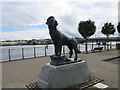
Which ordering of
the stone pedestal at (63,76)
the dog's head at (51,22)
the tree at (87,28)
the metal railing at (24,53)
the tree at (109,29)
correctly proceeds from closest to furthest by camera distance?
the stone pedestal at (63,76) → the dog's head at (51,22) → the metal railing at (24,53) → the tree at (87,28) → the tree at (109,29)

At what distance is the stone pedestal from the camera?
4270 mm

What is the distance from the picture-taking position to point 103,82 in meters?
5.09

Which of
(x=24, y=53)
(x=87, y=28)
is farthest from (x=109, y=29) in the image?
(x=24, y=53)

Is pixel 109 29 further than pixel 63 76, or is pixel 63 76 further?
pixel 109 29

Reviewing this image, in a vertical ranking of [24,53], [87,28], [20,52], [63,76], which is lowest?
[63,76]

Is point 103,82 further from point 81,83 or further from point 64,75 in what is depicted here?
point 64,75

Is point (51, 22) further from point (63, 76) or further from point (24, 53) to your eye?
point (24, 53)

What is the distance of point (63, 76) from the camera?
4469 mm

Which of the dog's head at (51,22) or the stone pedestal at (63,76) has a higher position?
the dog's head at (51,22)

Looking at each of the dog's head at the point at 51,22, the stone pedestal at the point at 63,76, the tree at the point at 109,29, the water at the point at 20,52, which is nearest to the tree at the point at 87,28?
the tree at the point at 109,29

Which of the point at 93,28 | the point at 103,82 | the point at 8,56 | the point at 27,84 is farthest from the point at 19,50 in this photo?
the point at 93,28

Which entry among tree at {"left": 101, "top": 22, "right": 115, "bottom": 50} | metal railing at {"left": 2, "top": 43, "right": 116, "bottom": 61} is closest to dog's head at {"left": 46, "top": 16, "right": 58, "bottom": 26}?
metal railing at {"left": 2, "top": 43, "right": 116, "bottom": 61}

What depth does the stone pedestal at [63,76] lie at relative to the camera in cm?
427

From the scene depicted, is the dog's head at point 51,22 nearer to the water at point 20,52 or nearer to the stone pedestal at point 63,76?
the stone pedestal at point 63,76
